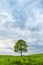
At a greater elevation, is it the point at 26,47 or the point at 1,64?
the point at 26,47

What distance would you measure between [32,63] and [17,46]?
3363 cm

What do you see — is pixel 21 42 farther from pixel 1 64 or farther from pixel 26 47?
pixel 1 64

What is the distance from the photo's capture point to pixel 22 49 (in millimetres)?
71312

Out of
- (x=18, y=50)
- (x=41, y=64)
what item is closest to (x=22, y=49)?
(x=18, y=50)

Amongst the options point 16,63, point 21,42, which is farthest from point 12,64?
point 21,42

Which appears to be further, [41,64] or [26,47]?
[26,47]

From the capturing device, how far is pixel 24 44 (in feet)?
229

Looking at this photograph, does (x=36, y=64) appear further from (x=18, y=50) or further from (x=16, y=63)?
(x=18, y=50)

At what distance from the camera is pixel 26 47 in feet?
234

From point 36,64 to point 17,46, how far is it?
33913mm

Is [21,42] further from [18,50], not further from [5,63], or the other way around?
[5,63]

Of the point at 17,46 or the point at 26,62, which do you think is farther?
the point at 17,46

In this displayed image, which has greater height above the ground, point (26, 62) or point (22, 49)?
point (22, 49)

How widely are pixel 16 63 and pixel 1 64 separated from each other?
2993 millimetres
